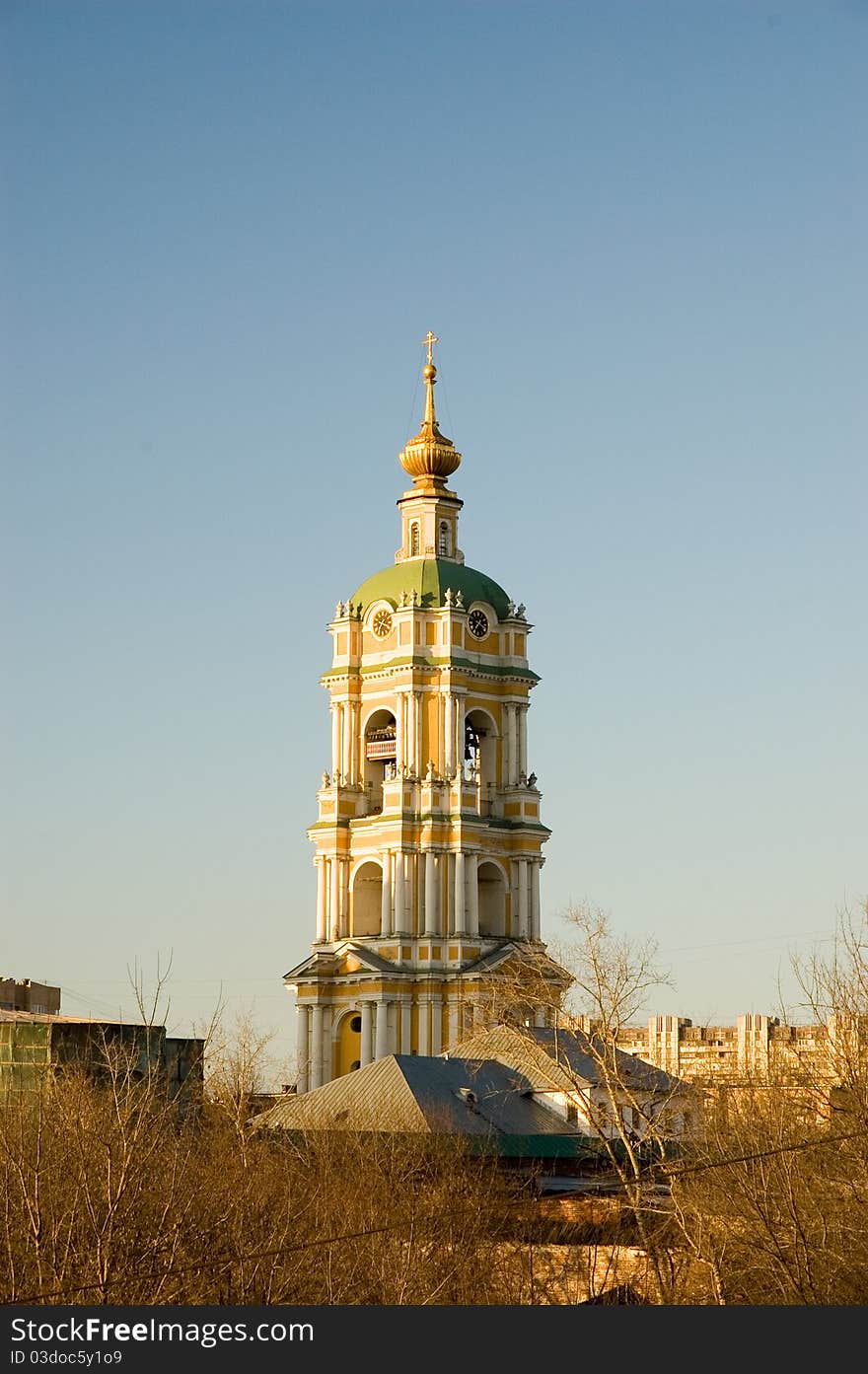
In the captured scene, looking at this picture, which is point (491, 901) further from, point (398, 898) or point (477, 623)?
point (477, 623)

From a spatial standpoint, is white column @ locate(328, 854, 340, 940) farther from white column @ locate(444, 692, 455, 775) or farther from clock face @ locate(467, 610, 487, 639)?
clock face @ locate(467, 610, 487, 639)

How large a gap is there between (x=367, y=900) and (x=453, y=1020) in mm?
6872

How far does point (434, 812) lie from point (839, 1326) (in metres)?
60.6

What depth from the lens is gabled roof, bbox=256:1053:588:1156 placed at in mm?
65438

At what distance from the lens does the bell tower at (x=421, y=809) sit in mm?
87125

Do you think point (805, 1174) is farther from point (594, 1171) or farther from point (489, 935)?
point (489, 935)

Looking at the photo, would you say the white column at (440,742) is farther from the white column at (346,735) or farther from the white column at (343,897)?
the white column at (343,897)

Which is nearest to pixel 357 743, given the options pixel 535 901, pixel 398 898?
pixel 398 898

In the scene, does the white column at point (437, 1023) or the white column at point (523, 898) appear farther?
the white column at point (523, 898)

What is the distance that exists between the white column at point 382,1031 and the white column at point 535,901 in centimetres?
670

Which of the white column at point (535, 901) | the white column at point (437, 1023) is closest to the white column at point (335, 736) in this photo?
the white column at point (535, 901)

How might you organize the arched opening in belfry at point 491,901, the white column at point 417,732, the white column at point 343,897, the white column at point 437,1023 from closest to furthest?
1. the white column at point 437,1023
2. the white column at point 417,732
3. the white column at point 343,897
4. the arched opening in belfry at point 491,901

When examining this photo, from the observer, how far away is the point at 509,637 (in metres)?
93.1

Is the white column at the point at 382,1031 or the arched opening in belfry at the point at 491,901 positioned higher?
the arched opening in belfry at the point at 491,901
